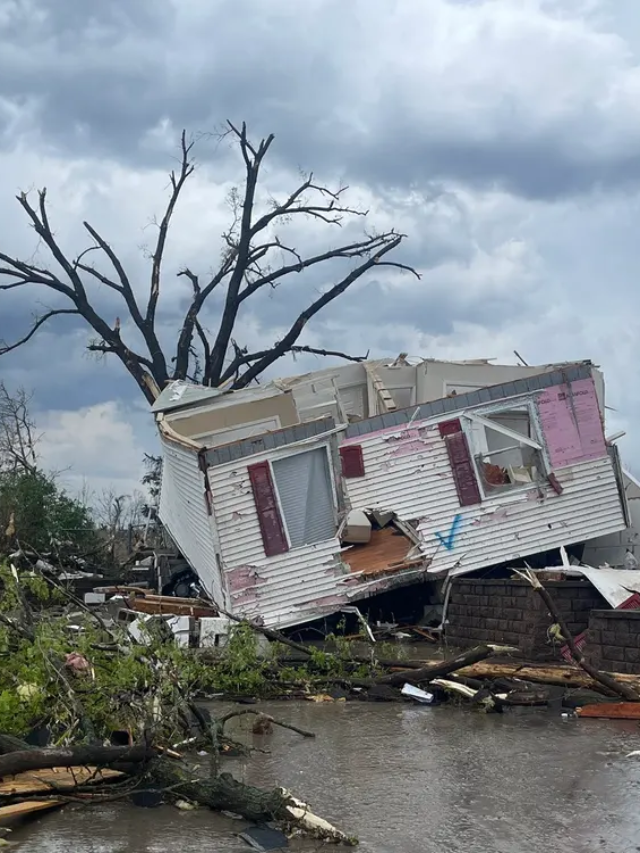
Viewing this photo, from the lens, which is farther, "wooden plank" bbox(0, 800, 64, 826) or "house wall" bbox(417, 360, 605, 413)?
"house wall" bbox(417, 360, 605, 413)

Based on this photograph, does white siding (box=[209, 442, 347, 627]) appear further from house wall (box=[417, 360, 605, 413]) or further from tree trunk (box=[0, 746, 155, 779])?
tree trunk (box=[0, 746, 155, 779])

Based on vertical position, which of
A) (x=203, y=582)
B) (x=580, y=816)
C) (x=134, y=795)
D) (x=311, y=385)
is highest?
(x=311, y=385)

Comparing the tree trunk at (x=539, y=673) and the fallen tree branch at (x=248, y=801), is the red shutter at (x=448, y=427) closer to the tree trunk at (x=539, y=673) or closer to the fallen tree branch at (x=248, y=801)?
the tree trunk at (x=539, y=673)

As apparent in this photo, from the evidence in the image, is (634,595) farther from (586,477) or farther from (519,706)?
(586,477)

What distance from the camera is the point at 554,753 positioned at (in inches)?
293

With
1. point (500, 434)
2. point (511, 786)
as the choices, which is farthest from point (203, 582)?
point (511, 786)

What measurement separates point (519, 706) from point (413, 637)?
5.31 metres

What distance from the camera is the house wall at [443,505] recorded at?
49.5 ft

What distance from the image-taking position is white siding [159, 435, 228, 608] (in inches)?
596

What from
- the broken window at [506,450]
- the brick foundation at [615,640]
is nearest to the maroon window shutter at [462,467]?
the broken window at [506,450]

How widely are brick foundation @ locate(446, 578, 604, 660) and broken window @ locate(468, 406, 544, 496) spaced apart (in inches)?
96.0

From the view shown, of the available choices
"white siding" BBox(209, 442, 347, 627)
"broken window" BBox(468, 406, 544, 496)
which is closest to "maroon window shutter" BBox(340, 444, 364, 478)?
"white siding" BBox(209, 442, 347, 627)

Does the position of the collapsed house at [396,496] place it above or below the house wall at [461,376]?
below

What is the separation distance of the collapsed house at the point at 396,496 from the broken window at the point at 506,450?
0.08 feet
